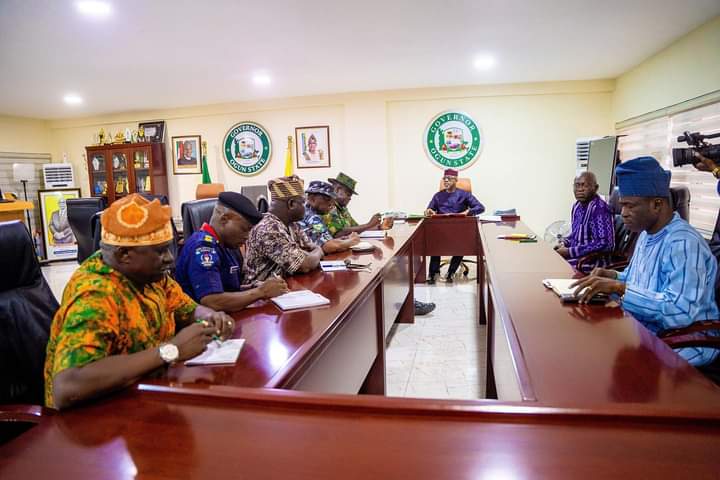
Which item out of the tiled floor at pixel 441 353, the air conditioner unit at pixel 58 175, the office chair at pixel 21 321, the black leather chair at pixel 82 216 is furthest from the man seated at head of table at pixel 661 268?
the air conditioner unit at pixel 58 175

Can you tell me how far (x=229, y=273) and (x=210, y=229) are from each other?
→ 21cm

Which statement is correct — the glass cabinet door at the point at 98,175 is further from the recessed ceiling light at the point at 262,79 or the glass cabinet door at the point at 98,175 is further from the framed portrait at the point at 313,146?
the recessed ceiling light at the point at 262,79

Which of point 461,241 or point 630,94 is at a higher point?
point 630,94

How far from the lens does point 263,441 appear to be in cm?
78

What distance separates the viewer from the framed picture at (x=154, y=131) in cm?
732

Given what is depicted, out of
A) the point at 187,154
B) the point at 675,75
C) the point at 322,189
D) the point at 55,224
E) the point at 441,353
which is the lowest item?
the point at 441,353

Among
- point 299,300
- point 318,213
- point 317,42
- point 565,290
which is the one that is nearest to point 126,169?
point 317,42

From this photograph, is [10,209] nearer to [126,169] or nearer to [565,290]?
[126,169]

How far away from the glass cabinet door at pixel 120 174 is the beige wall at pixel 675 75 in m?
7.35

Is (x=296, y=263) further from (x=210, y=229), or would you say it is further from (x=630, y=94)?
(x=630, y=94)

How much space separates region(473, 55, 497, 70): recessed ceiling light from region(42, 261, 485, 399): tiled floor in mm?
2519

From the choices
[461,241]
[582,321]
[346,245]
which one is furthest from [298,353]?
[461,241]

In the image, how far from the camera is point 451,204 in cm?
550

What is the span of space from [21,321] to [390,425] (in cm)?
118
